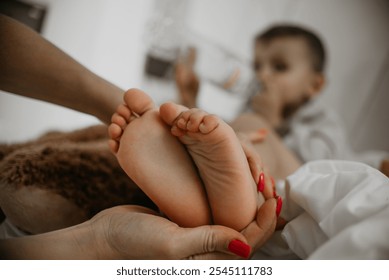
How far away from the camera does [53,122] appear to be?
0.78m

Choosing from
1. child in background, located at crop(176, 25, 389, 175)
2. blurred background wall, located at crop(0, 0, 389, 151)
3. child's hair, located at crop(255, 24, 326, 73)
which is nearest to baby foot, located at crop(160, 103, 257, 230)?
blurred background wall, located at crop(0, 0, 389, 151)

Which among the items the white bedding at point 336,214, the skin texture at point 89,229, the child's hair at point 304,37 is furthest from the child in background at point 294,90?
the skin texture at point 89,229

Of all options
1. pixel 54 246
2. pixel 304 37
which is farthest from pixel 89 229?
pixel 304 37

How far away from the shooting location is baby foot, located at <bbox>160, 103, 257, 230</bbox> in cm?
38

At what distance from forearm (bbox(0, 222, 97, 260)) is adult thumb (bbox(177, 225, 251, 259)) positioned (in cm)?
11

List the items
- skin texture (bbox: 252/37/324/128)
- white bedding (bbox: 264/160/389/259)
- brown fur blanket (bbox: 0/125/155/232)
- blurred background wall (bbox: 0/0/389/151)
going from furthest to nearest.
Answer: skin texture (bbox: 252/37/324/128) < blurred background wall (bbox: 0/0/389/151) < brown fur blanket (bbox: 0/125/155/232) < white bedding (bbox: 264/160/389/259)

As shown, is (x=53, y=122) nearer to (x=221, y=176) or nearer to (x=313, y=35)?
(x=221, y=176)

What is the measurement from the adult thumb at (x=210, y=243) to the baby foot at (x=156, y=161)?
4 cm

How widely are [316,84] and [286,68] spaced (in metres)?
0.17

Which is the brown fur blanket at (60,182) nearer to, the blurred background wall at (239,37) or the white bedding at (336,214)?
the white bedding at (336,214)

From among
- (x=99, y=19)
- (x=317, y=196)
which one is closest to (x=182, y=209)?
(x=317, y=196)

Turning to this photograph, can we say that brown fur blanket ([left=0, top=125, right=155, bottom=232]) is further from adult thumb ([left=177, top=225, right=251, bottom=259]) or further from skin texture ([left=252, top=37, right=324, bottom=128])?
skin texture ([left=252, top=37, right=324, bottom=128])

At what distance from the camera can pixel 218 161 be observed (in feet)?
1.32

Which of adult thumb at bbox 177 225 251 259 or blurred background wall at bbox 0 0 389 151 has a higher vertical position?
blurred background wall at bbox 0 0 389 151
